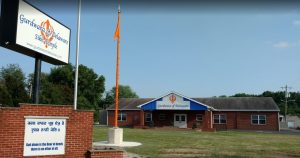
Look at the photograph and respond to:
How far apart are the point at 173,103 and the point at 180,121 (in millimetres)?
3261

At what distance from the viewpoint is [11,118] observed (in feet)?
36.0

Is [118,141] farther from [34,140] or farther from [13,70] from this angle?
[13,70]

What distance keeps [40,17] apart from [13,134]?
13.3 feet

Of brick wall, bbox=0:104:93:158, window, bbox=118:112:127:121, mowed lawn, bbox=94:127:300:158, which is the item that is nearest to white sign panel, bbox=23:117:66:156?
brick wall, bbox=0:104:93:158

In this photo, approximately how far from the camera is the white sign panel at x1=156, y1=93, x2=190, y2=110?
4388 centimetres

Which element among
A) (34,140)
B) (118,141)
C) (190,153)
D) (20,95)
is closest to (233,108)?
(20,95)

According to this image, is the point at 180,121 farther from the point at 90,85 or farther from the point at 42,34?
the point at 90,85

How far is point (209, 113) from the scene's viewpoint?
1770 inches

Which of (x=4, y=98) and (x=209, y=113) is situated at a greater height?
(x=4, y=98)

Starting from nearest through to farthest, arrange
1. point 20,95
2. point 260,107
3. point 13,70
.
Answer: point 20,95 → point 260,107 → point 13,70

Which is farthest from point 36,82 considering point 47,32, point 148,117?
point 148,117

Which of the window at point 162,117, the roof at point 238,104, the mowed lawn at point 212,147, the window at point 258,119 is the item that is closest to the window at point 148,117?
the window at point 162,117

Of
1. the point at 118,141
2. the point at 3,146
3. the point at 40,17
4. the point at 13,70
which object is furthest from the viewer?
the point at 13,70

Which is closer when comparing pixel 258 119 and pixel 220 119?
pixel 258 119
